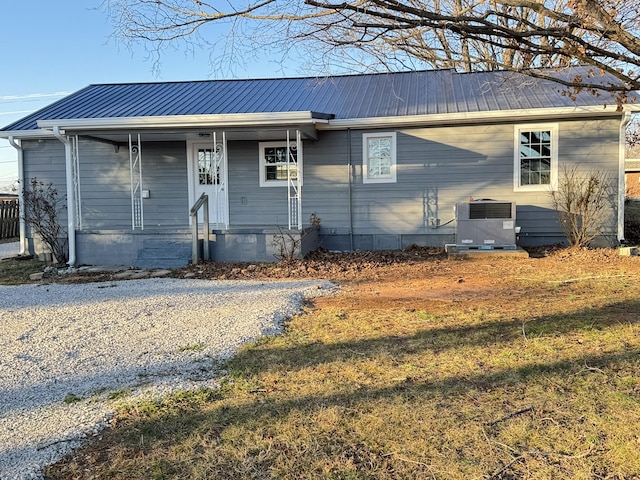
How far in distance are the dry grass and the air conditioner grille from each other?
444 cm

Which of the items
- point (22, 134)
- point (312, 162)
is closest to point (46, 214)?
point (22, 134)

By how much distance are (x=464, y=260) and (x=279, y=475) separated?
764cm

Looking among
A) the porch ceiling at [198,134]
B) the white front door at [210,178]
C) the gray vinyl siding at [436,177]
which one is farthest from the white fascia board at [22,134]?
the gray vinyl siding at [436,177]

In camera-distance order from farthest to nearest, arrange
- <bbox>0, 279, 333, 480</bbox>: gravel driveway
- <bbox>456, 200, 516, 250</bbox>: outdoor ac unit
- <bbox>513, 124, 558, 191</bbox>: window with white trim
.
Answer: <bbox>513, 124, 558, 191</bbox>: window with white trim, <bbox>456, 200, 516, 250</bbox>: outdoor ac unit, <bbox>0, 279, 333, 480</bbox>: gravel driveway

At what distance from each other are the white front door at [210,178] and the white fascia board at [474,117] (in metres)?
2.58

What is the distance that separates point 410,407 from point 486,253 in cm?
696

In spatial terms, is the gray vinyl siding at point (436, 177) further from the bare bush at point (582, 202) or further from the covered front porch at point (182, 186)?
the covered front porch at point (182, 186)

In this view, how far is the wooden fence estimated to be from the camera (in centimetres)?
1827

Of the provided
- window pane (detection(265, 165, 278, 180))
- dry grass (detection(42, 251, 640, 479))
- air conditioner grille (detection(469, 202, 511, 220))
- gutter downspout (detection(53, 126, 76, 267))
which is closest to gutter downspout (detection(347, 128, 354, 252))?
window pane (detection(265, 165, 278, 180))

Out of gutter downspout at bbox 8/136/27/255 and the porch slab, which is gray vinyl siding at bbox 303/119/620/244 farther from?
gutter downspout at bbox 8/136/27/255

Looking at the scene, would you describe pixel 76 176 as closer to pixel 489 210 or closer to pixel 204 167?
pixel 204 167

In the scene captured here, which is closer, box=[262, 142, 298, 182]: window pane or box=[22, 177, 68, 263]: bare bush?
box=[22, 177, 68, 263]: bare bush

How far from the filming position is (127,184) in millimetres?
11906

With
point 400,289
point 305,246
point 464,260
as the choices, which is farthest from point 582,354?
point 305,246
